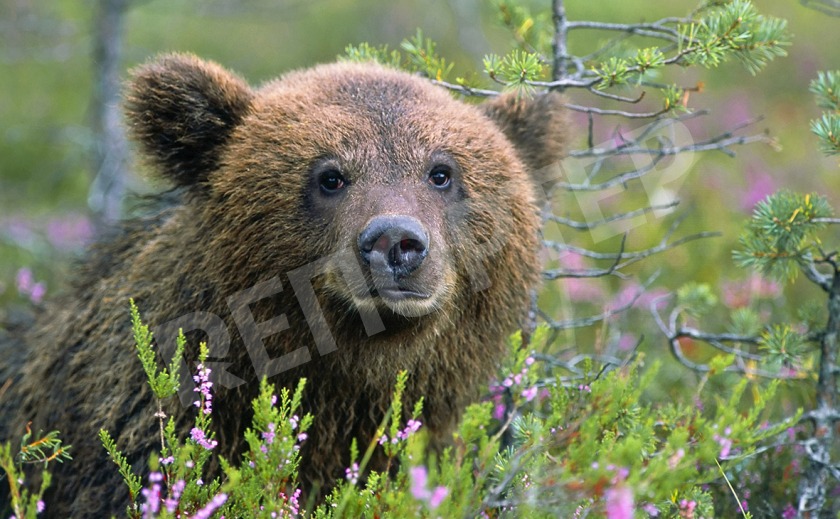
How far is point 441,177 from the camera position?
4.12m

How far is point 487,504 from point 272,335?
1604 millimetres

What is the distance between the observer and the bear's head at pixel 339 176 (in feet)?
12.7

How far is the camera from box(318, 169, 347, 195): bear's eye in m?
3.97

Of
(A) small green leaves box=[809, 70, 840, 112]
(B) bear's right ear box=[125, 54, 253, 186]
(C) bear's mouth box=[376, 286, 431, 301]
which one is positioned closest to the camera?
(C) bear's mouth box=[376, 286, 431, 301]

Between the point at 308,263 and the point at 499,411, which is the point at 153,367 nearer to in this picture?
the point at 308,263

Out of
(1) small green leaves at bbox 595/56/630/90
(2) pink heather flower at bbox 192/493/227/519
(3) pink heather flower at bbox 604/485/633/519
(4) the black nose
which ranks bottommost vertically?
(3) pink heather flower at bbox 604/485/633/519

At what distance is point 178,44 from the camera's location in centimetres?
1521

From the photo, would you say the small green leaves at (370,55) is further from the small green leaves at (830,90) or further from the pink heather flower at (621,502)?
the pink heather flower at (621,502)

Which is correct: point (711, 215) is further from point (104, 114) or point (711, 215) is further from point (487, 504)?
point (487, 504)

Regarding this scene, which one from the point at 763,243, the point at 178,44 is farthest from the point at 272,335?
the point at 178,44

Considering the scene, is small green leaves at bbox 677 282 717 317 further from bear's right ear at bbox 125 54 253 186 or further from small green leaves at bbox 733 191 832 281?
bear's right ear at bbox 125 54 253 186

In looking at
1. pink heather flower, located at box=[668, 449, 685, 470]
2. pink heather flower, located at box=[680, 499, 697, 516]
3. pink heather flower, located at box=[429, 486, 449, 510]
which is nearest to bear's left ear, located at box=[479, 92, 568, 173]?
pink heather flower, located at box=[680, 499, 697, 516]

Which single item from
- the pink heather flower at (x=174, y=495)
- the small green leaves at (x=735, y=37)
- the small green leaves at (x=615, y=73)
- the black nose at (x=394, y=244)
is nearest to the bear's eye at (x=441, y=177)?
the black nose at (x=394, y=244)

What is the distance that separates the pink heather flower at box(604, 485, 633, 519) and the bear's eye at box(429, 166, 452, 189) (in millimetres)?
1942
